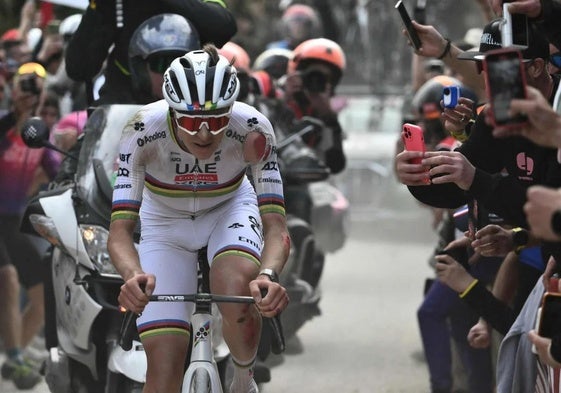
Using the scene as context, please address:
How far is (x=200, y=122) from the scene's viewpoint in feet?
21.9

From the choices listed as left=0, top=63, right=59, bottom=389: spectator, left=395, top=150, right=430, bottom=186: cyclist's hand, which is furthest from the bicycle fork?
left=0, top=63, right=59, bottom=389: spectator

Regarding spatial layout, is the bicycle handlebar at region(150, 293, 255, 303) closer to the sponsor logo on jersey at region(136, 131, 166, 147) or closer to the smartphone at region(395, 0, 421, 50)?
the sponsor logo on jersey at region(136, 131, 166, 147)

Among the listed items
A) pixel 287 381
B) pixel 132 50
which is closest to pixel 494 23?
pixel 132 50

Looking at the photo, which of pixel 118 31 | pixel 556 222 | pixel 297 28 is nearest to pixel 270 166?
pixel 556 222

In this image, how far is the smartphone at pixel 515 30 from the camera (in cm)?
587

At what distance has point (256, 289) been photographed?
638 cm

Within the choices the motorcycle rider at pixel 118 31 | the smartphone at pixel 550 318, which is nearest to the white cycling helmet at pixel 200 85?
the smartphone at pixel 550 318

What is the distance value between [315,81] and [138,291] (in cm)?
657

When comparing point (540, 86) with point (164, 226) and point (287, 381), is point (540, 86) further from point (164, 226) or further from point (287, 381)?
point (287, 381)

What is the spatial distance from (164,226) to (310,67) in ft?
19.0

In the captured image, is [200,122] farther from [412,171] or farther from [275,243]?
[412,171]

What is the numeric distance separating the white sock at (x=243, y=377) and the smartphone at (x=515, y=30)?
183cm

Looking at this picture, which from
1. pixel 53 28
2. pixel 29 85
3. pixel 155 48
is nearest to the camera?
pixel 155 48

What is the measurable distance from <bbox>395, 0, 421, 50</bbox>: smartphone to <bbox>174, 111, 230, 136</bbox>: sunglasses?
2.90 feet
